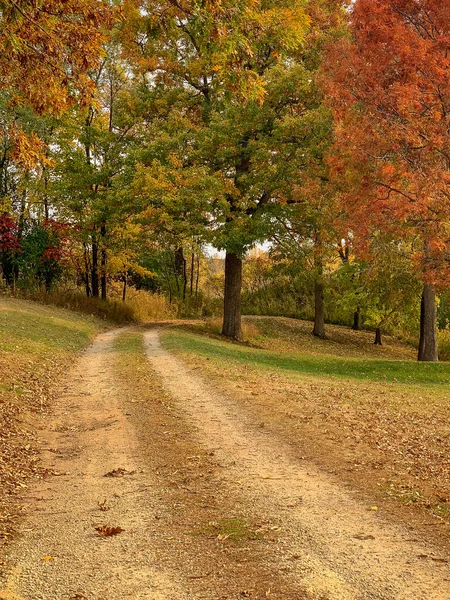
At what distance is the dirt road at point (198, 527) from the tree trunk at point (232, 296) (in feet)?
52.4

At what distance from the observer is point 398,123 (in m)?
14.6

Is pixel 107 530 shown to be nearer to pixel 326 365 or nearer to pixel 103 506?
pixel 103 506

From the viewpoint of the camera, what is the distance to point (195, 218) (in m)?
22.0

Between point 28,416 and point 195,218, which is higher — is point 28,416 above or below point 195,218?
below

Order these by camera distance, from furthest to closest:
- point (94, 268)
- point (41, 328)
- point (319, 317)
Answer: point (319, 317), point (94, 268), point (41, 328)

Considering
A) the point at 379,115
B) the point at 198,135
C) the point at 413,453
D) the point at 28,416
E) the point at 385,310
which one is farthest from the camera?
the point at 385,310

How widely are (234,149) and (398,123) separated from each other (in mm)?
8049

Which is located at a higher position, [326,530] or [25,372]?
[25,372]

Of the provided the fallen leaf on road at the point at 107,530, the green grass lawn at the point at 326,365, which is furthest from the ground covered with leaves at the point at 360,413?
the fallen leaf on road at the point at 107,530

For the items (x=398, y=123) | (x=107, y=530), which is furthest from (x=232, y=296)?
(x=107, y=530)

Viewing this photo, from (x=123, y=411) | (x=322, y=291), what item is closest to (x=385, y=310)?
(x=322, y=291)

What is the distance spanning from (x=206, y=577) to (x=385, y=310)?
2866cm

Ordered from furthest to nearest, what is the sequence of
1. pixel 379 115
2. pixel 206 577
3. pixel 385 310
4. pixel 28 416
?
1. pixel 385 310
2. pixel 379 115
3. pixel 28 416
4. pixel 206 577

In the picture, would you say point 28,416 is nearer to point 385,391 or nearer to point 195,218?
point 385,391
